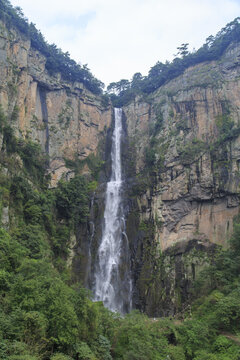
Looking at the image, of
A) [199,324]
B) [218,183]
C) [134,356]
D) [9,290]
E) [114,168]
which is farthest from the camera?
[114,168]

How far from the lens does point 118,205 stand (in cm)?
2841

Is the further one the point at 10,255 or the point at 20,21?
the point at 20,21

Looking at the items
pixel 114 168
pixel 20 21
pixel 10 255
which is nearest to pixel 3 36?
pixel 20 21

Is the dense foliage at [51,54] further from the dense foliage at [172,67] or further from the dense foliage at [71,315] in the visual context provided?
the dense foliage at [71,315]

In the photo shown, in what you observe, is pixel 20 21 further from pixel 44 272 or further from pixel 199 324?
pixel 199 324

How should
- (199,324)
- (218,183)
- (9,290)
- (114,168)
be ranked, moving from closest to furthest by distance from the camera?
(9,290), (199,324), (218,183), (114,168)

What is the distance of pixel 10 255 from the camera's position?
15.3 m

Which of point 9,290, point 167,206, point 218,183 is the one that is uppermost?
point 218,183

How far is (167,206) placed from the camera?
27.0m

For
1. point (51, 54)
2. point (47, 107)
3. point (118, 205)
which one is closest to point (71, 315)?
point (118, 205)

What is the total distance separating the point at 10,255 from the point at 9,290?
300 cm

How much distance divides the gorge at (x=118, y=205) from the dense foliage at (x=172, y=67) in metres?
0.24

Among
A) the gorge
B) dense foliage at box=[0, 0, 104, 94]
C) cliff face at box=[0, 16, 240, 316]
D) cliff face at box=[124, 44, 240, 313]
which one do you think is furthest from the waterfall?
dense foliage at box=[0, 0, 104, 94]

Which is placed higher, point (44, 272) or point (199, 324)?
point (44, 272)
